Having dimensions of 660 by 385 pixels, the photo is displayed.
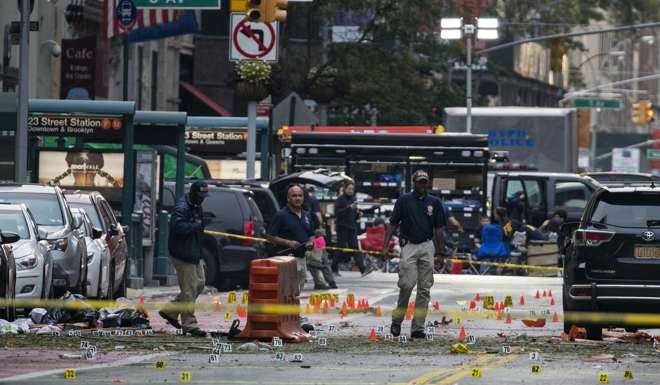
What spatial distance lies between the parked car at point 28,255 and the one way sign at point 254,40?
1027cm

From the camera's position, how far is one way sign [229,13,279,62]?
31.7 metres

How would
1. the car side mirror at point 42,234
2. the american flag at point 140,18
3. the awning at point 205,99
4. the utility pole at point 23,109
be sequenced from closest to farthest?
the car side mirror at point 42,234
the utility pole at point 23,109
the american flag at point 140,18
the awning at point 205,99

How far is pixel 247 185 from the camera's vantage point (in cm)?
3123

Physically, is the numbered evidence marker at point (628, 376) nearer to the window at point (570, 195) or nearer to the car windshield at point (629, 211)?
the car windshield at point (629, 211)

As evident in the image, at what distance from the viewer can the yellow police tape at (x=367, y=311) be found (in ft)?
61.5

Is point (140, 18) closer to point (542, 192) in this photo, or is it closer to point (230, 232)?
point (230, 232)

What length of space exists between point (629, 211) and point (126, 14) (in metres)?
16.1

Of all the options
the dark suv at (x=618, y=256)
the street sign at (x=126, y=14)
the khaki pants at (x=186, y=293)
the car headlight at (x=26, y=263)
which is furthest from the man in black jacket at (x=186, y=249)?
the street sign at (x=126, y=14)

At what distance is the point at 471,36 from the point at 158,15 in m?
21.6

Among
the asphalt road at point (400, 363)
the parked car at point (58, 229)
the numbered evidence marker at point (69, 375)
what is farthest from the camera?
the parked car at point (58, 229)

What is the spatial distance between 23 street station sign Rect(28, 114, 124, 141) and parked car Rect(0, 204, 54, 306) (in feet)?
22.4

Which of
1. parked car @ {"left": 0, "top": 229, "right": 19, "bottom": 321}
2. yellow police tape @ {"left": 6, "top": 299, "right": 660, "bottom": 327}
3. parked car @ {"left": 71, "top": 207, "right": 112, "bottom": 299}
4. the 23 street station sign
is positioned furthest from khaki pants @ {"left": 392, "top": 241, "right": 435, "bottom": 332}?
the 23 street station sign

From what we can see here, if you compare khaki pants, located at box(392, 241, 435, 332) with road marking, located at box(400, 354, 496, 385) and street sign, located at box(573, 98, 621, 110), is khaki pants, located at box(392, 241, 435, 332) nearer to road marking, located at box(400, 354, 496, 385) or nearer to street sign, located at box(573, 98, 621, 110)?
road marking, located at box(400, 354, 496, 385)

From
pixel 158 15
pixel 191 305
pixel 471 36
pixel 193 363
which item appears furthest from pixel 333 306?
pixel 471 36
